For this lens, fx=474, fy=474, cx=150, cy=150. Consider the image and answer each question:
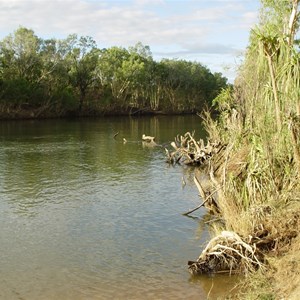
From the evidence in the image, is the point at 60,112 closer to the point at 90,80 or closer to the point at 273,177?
the point at 90,80

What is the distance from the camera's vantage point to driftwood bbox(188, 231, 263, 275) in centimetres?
1393

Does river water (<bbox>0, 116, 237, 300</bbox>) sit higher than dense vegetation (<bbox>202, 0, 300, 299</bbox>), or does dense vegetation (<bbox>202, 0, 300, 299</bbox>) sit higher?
dense vegetation (<bbox>202, 0, 300, 299</bbox>)

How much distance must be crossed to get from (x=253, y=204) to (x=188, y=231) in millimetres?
5351

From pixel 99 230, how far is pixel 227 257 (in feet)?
23.9

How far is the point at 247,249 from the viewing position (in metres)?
14.0

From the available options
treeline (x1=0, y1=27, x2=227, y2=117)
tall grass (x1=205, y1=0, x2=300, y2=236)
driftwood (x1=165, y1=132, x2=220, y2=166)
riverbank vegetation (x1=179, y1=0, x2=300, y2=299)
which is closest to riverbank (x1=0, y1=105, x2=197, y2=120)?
treeline (x1=0, y1=27, x2=227, y2=117)

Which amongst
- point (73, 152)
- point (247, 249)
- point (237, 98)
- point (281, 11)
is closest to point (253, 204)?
point (247, 249)

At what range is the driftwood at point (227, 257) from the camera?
45.7 feet

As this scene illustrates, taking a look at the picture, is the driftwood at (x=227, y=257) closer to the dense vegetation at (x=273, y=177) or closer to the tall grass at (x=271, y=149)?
the dense vegetation at (x=273, y=177)

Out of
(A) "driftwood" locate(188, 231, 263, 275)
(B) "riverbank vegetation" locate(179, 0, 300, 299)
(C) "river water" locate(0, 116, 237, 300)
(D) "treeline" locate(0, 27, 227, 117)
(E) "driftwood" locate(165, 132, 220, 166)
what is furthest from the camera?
(D) "treeline" locate(0, 27, 227, 117)

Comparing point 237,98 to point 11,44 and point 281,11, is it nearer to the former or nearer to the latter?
point 281,11

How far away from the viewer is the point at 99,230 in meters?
20.4

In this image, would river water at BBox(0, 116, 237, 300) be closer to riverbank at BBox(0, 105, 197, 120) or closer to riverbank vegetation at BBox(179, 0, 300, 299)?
riverbank vegetation at BBox(179, 0, 300, 299)

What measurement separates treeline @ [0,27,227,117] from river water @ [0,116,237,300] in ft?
136
